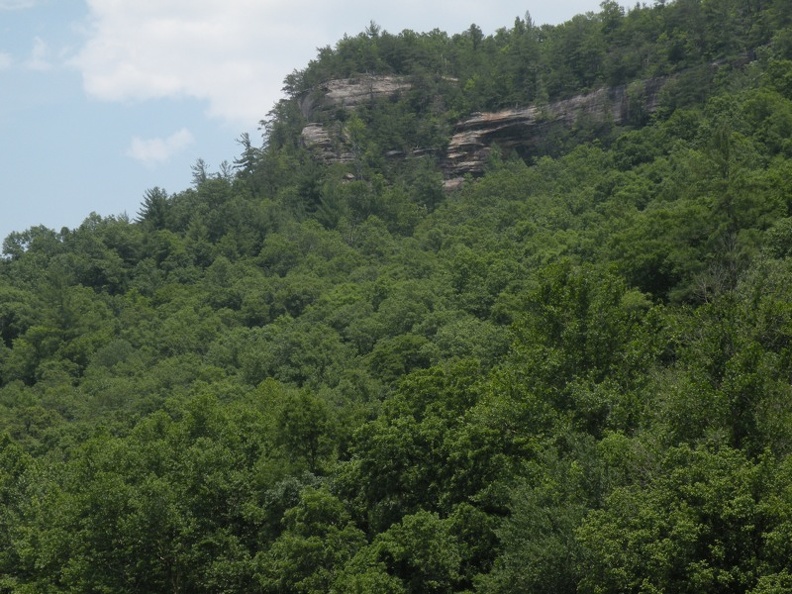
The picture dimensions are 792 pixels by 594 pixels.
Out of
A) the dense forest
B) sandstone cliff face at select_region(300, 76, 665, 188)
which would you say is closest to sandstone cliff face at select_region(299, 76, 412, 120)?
sandstone cliff face at select_region(300, 76, 665, 188)

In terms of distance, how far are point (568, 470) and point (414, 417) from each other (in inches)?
322

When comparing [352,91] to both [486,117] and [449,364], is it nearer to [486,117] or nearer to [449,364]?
[486,117]

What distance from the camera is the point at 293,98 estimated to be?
399 feet

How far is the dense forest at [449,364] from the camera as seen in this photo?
77.1 ft

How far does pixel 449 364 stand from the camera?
44688 mm

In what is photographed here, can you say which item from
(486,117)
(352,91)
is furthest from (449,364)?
(352,91)

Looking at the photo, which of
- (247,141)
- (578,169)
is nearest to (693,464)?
(578,169)

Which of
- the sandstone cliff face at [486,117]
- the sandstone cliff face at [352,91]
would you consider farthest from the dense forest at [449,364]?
the sandstone cliff face at [352,91]

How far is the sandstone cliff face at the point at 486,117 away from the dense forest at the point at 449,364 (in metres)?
1.37

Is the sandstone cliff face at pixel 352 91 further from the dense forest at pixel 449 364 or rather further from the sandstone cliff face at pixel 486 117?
the dense forest at pixel 449 364

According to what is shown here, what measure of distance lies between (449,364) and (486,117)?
67.7 metres

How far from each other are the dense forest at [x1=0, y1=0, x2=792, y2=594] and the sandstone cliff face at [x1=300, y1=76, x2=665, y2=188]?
1.37 m

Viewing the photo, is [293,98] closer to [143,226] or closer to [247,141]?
[247,141]

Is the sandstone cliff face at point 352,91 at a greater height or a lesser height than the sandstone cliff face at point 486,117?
greater
